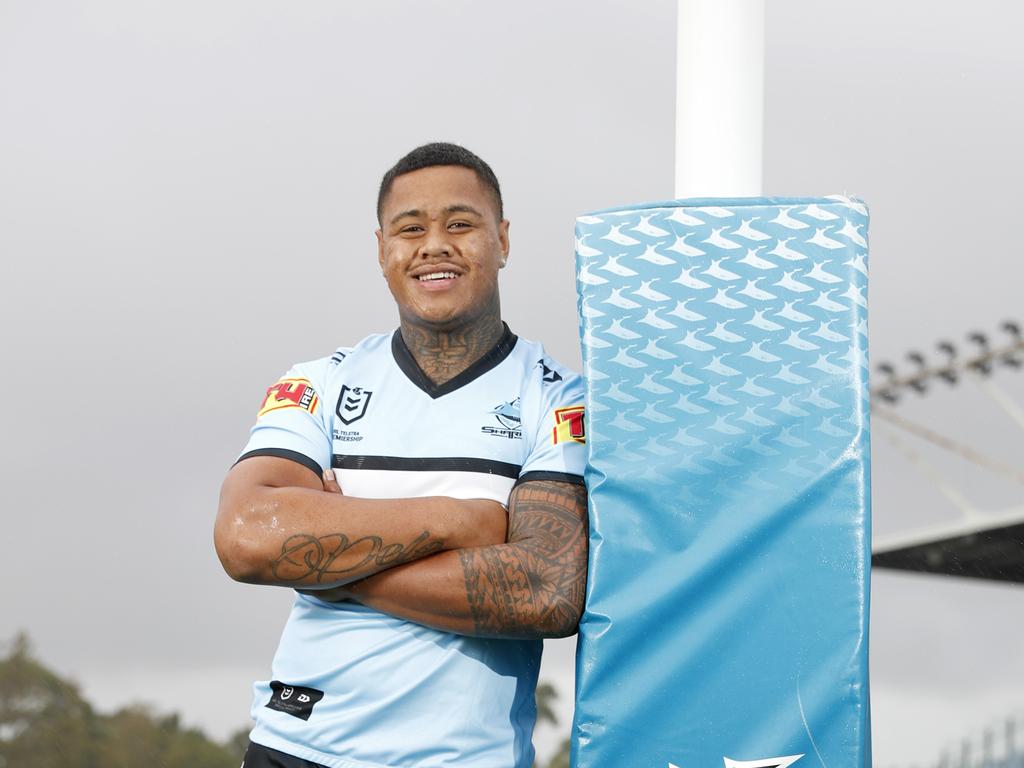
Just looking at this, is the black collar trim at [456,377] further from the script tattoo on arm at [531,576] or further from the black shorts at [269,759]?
the black shorts at [269,759]

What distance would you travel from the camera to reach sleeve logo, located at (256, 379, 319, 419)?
9.35 ft

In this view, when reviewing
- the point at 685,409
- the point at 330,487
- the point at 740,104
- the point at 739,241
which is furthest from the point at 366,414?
the point at 740,104

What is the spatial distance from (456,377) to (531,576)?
1.83 ft

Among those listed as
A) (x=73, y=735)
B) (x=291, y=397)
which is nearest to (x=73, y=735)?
(x=73, y=735)

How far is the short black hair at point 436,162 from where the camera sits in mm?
2973

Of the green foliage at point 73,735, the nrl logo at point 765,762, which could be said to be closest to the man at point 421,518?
the nrl logo at point 765,762

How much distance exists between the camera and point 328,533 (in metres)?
2.53

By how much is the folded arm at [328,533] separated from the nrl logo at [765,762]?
2.09ft

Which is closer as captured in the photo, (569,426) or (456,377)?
(569,426)

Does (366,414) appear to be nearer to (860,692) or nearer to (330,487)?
(330,487)

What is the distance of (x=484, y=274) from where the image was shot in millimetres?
2908

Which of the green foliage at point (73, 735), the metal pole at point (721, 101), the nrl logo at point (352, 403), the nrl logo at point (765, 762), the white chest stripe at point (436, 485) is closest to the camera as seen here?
the nrl logo at point (765, 762)

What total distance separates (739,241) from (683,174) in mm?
453

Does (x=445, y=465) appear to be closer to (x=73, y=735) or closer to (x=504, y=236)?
(x=504, y=236)
